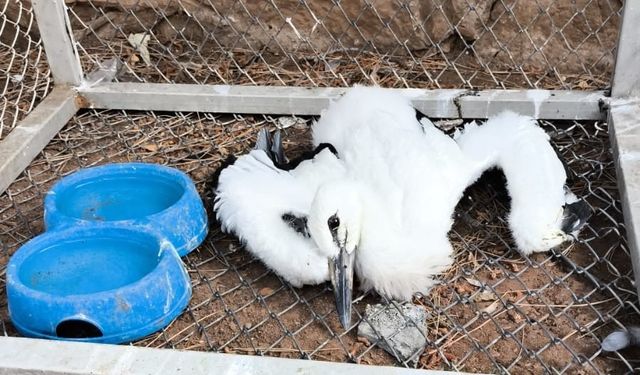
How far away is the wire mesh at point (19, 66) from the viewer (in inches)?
142

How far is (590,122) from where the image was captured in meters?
3.27

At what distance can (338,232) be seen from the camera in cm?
242

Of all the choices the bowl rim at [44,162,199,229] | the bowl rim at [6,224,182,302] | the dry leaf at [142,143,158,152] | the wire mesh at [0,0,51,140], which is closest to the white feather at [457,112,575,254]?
the bowl rim at [44,162,199,229]

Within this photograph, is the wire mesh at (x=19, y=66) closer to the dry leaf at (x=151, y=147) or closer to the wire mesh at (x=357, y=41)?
the wire mesh at (x=357, y=41)

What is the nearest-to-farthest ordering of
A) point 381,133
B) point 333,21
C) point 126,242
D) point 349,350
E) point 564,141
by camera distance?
point 349,350
point 126,242
point 381,133
point 564,141
point 333,21

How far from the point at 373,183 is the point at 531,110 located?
3.03 feet

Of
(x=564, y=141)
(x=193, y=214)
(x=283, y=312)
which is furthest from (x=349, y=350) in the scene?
(x=564, y=141)

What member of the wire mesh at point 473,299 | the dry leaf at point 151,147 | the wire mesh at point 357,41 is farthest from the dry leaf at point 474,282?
the dry leaf at point 151,147

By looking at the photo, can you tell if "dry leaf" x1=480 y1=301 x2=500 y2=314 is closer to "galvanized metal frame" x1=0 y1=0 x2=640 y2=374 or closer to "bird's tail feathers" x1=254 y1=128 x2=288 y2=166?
"galvanized metal frame" x1=0 y1=0 x2=640 y2=374

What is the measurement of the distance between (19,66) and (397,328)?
2.42 meters

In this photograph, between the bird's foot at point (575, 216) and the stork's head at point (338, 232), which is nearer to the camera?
the stork's head at point (338, 232)

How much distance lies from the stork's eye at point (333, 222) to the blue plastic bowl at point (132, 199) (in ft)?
1.50

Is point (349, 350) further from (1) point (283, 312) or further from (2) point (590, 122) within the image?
(2) point (590, 122)

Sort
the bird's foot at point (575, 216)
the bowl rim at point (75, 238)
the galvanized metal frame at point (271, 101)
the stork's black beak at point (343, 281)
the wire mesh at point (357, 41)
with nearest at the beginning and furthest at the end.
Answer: the bowl rim at point (75, 238)
the stork's black beak at point (343, 281)
the bird's foot at point (575, 216)
the galvanized metal frame at point (271, 101)
the wire mesh at point (357, 41)
